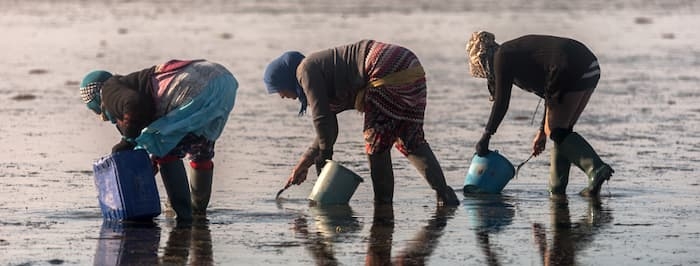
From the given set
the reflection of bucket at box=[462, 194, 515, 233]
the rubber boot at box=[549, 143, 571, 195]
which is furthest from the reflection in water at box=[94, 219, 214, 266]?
the rubber boot at box=[549, 143, 571, 195]

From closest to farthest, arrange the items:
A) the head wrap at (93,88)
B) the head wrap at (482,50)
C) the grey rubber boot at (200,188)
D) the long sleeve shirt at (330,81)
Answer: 1. the head wrap at (93,88)
2. the grey rubber boot at (200,188)
3. the long sleeve shirt at (330,81)
4. the head wrap at (482,50)

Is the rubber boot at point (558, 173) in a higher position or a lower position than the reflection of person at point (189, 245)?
lower

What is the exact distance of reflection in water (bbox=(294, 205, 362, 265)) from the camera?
7.77m

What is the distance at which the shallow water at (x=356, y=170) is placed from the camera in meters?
7.89

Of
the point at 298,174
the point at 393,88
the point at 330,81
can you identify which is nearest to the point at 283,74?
the point at 330,81

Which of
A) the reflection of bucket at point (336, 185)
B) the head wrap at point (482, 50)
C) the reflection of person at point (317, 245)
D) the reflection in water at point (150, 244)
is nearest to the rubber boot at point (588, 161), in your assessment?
the head wrap at point (482, 50)

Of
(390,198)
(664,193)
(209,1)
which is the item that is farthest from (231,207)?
(209,1)

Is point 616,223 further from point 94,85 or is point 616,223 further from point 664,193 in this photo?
point 94,85

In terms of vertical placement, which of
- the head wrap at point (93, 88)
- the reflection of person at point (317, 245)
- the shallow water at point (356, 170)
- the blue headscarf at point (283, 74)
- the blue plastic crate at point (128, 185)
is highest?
the head wrap at point (93, 88)

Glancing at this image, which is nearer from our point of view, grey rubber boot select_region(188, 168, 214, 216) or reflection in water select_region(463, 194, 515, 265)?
reflection in water select_region(463, 194, 515, 265)

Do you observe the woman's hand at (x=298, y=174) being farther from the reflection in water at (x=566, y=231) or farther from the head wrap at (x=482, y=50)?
the reflection in water at (x=566, y=231)

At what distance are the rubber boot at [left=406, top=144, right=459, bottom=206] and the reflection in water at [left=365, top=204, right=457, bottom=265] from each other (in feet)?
0.27

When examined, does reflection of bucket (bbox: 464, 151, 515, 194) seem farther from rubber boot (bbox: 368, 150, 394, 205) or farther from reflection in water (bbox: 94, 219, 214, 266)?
reflection in water (bbox: 94, 219, 214, 266)

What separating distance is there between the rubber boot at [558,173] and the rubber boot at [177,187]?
244cm
